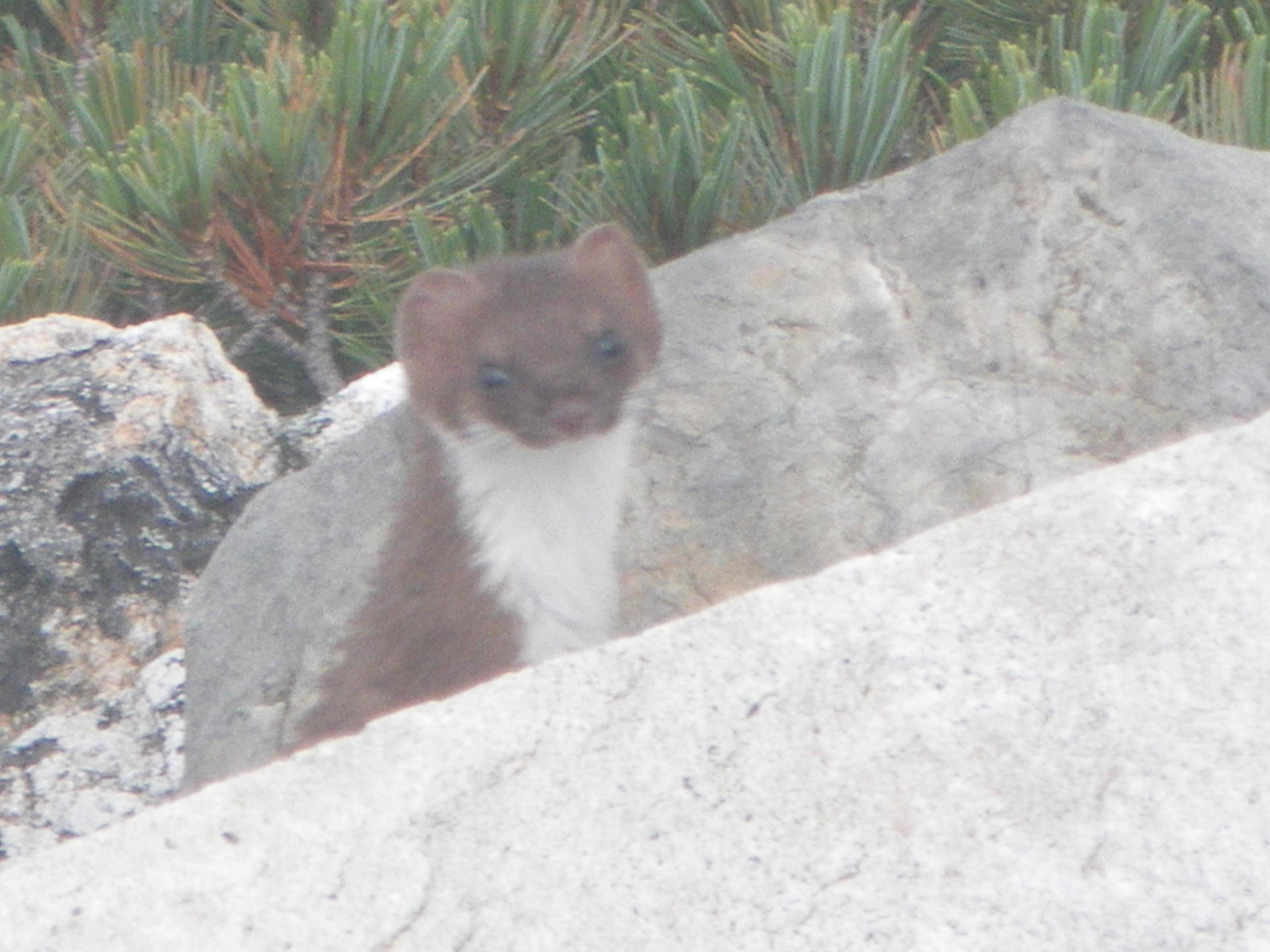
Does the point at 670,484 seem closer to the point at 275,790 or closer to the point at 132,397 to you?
the point at 132,397

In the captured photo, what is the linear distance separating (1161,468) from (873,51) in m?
2.07

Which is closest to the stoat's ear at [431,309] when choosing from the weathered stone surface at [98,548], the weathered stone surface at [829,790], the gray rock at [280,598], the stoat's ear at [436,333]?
the stoat's ear at [436,333]

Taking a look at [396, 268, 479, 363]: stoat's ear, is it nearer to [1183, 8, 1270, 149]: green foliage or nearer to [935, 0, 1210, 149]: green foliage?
[935, 0, 1210, 149]: green foliage

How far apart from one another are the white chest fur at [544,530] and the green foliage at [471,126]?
0.99m

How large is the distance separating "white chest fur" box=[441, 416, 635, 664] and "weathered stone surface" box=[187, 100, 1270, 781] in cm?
41

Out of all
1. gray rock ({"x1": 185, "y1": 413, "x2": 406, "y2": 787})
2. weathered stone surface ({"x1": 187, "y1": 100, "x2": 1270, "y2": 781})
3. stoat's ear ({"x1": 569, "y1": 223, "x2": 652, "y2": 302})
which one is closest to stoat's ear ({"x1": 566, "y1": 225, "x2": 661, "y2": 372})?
stoat's ear ({"x1": 569, "y1": 223, "x2": 652, "y2": 302})

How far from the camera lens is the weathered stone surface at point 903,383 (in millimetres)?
3055

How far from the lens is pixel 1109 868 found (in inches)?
56.1

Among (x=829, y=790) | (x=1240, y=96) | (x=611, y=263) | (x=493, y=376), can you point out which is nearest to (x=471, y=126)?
(x=611, y=263)

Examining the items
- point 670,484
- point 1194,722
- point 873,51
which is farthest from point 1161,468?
point 873,51

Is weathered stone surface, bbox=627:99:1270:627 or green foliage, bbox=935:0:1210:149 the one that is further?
green foliage, bbox=935:0:1210:149

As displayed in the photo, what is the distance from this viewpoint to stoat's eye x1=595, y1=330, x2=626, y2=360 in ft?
8.82

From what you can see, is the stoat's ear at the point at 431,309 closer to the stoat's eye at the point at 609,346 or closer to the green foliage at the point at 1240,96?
the stoat's eye at the point at 609,346

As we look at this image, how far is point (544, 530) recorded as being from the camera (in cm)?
265
